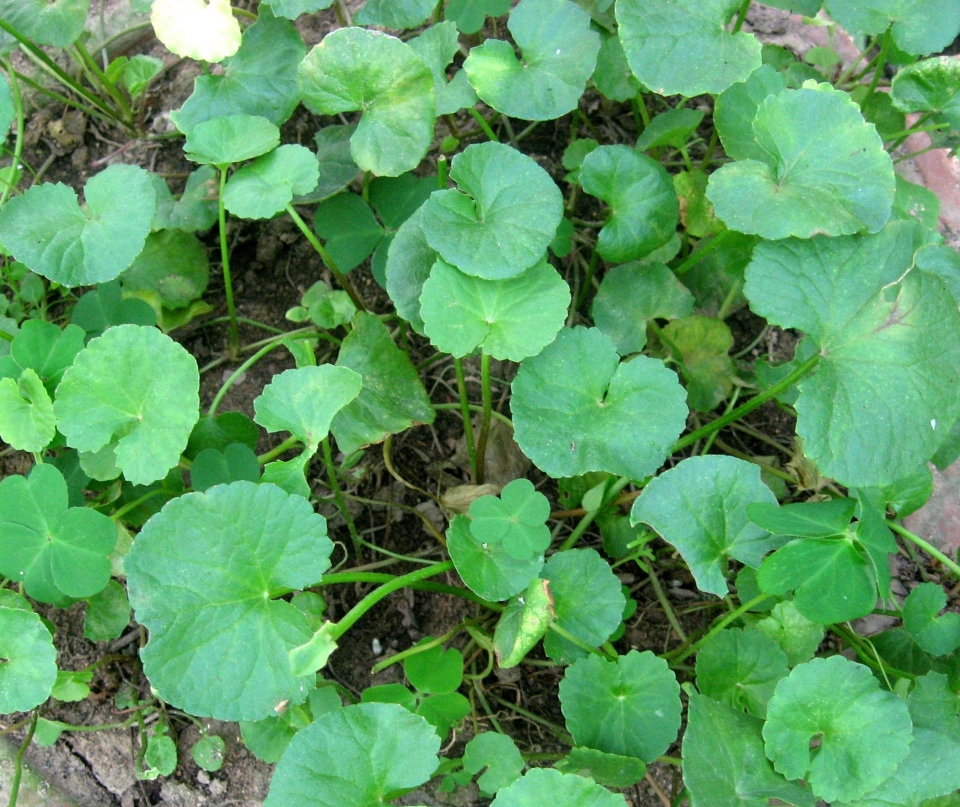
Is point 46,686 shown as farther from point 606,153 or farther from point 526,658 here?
point 606,153

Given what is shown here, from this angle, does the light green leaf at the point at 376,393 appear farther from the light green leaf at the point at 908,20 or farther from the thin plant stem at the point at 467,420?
the light green leaf at the point at 908,20

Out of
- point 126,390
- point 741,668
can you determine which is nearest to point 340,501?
point 126,390

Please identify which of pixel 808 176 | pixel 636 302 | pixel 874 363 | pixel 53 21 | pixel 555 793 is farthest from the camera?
pixel 53 21

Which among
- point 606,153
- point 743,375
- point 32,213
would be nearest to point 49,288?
point 32,213

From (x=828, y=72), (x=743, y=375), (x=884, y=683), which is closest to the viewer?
(x=884, y=683)

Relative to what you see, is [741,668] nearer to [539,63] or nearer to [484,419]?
[484,419]

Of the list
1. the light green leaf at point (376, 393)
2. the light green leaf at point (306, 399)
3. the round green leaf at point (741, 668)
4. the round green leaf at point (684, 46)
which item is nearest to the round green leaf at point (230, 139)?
the light green leaf at point (376, 393)

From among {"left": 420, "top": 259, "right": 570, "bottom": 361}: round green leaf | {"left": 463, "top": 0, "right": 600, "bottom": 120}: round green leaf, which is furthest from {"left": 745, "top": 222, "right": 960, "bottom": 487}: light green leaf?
{"left": 463, "top": 0, "right": 600, "bottom": 120}: round green leaf
